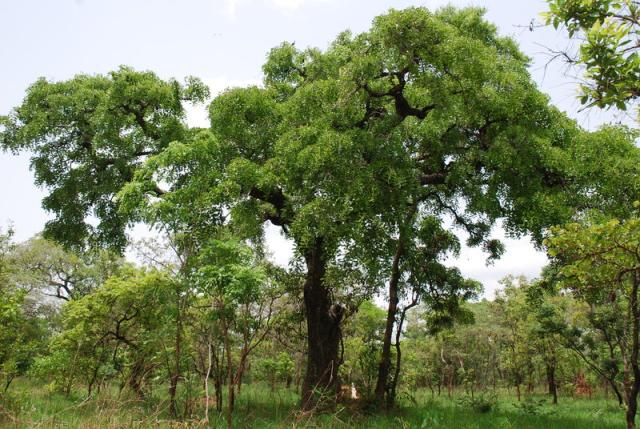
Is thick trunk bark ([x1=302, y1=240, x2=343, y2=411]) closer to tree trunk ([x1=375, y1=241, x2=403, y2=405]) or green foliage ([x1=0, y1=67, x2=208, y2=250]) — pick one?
tree trunk ([x1=375, y1=241, x2=403, y2=405])

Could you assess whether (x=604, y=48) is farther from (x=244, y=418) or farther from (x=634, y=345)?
(x=244, y=418)

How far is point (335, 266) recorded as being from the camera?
10.2 metres

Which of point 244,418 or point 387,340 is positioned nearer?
point 244,418

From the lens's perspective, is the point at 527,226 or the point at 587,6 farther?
the point at 527,226

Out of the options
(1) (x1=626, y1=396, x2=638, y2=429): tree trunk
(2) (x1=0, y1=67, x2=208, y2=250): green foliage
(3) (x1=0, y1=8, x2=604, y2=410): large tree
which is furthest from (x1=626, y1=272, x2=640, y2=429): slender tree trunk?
(2) (x1=0, y1=67, x2=208, y2=250): green foliage

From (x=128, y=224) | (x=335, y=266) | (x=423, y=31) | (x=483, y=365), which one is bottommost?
(x=483, y=365)

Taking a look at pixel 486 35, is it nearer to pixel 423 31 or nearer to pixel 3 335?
pixel 423 31

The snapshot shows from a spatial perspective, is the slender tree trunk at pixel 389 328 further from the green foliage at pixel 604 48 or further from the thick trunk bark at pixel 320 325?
the green foliage at pixel 604 48

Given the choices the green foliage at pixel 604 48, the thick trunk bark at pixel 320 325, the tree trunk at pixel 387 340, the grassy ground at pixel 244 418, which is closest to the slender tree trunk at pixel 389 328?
the tree trunk at pixel 387 340

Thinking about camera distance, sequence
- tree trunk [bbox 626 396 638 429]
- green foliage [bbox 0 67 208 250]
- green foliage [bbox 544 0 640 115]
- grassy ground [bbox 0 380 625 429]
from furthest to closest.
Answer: green foliage [bbox 0 67 208 250], tree trunk [bbox 626 396 638 429], grassy ground [bbox 0 380 625 429], green foliage [bbox 544 0 640 115]

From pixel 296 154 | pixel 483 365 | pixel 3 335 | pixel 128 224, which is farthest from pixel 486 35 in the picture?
pixel 483 365

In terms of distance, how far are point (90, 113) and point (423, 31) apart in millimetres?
8315

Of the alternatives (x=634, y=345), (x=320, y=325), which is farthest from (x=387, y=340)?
(x=634, y=345)

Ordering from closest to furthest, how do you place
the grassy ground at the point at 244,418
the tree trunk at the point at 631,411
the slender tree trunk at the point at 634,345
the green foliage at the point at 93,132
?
the grassy ground at the point at 244,418 → the slender tree trunk at the point at 634,345 → the tree trunk at the point at 631,411 → the green foliage at the point at 93,132
